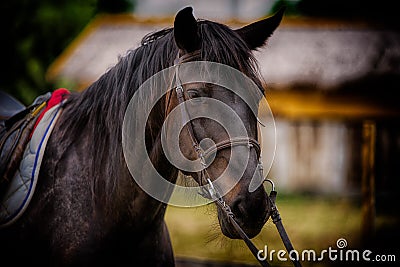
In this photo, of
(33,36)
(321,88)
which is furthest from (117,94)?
(33,36)

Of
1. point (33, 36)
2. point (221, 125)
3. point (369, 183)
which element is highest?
point (221, 125)

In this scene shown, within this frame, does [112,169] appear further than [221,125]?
Yes

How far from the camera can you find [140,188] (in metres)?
1.98

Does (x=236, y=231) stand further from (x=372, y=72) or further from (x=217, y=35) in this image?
(x=372, y=72)

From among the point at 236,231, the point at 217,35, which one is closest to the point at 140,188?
the point at 236,231

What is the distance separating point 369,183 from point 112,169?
353cm

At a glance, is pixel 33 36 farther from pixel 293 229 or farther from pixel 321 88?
pixel 293 229

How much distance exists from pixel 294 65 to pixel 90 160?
8.10 metres

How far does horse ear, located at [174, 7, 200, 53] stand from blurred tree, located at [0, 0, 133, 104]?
357 inches

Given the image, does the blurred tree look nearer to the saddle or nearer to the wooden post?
the wooden post

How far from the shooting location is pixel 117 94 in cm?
202

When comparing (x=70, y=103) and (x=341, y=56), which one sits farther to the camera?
(x=341, y=56)

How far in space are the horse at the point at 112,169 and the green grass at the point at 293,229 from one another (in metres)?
2.34

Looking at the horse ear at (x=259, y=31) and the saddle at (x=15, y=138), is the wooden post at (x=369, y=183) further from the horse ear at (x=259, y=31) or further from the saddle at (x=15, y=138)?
the saddle at (x=15, y=138)
